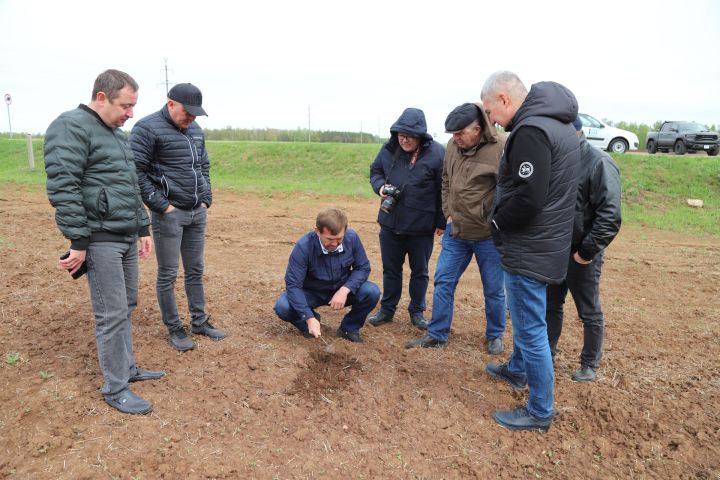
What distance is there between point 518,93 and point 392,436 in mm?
2178

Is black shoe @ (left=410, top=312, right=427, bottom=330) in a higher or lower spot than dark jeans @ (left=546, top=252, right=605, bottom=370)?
lower

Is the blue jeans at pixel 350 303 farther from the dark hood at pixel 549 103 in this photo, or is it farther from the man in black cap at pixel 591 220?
the dark hood at pixel 549 103

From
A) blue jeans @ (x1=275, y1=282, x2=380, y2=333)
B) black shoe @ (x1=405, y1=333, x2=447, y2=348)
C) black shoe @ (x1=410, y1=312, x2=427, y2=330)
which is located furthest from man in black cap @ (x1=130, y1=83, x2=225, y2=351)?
black shoe @ (x1=410, y1=312, x2=427, y2=330)

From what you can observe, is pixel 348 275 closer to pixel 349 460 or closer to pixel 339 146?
pixel 349 460

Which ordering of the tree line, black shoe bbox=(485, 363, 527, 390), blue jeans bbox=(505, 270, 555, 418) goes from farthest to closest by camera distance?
the tree line → black shoe bbox=(485, 363, 527, 390) → blue jeans bbox=(505, 270, 555, 418)

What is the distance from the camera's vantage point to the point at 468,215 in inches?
157

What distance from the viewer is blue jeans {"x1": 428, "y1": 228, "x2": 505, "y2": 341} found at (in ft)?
13.6

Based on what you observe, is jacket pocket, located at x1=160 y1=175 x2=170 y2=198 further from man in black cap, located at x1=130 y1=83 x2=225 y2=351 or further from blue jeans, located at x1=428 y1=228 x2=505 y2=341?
blue jeans, located at x1=428 y1=228 x2=505 y2=341

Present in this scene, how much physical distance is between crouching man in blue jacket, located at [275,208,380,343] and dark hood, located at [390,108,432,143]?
91cm

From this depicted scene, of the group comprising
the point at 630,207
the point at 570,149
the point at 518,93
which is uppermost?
the point at 518,93

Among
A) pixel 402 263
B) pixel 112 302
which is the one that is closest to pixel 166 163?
pixel 112 302

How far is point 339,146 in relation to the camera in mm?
19516

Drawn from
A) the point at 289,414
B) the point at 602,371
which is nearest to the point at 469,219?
the point at 602,371

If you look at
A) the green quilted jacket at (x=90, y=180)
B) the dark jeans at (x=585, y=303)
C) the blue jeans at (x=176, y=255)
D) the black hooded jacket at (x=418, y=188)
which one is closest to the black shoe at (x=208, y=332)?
the blue jeans at (x=176, y=255)
